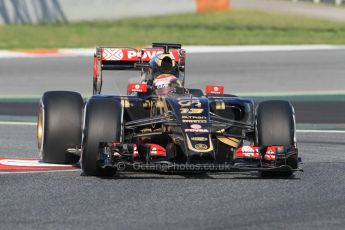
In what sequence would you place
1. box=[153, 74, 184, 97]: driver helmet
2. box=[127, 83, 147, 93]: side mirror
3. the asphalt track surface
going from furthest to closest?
box=[153, 74, 184, 97]: driver helmet
box=[127, 83, 147, 93]: side mirror
the asphalt track surface

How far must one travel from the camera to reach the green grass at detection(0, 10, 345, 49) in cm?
2927

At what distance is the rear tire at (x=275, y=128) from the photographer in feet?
36.3

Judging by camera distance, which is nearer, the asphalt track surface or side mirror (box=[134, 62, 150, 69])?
the asphalt track surface

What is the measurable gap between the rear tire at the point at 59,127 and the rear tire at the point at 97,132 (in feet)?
2.40

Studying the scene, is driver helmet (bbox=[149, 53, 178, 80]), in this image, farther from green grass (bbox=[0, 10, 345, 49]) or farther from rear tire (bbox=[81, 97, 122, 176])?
green grass (bbox=[0, 10, 345, 49])

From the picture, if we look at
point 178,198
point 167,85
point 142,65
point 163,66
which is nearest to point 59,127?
point 167,85

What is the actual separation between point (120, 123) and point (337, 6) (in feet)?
103

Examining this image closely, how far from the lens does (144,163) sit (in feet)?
34.9

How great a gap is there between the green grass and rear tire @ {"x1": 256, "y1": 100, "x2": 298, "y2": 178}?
17.3 m

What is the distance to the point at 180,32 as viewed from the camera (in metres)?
31.1

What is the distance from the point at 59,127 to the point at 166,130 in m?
1.20

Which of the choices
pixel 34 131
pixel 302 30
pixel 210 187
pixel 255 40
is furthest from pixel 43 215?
pixel 302 30

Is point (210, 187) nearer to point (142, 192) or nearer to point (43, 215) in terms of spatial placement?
point (142, 192)

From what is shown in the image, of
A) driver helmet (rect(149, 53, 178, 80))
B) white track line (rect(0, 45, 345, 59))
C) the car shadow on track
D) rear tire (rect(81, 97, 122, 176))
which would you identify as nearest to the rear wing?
driver helmet (rect(149, 53, 178, 80))
